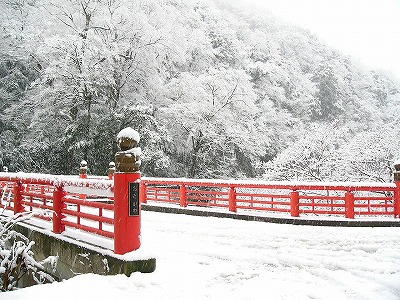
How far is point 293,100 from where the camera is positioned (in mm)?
33969

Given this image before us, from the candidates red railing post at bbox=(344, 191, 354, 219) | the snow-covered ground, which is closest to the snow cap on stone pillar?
the snow-covered ground

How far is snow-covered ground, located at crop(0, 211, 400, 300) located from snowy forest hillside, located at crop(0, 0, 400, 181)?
11912 millimetres

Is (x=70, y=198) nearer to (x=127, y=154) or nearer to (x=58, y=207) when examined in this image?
(x=58, y=207)

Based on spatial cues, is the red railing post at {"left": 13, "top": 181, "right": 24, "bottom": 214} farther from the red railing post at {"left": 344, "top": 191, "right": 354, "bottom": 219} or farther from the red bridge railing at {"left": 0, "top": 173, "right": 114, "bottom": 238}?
the red railing post at {"left": 344, "top": 191, "right": 354, "bottom": 219}

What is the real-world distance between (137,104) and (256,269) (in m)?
16.1

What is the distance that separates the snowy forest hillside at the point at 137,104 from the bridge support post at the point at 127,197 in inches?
549

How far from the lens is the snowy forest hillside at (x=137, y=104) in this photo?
1898 cm

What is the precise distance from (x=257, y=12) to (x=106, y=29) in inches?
1206

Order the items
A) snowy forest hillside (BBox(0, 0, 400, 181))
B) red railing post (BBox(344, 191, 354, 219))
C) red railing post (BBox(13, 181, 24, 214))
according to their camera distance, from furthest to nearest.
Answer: snowy forest hillside (BBox(0, 0, 400, 181)), red railing post (BBox(344, 191, 354, 219)), red railing post (BBox(13, 181, 24, 214))

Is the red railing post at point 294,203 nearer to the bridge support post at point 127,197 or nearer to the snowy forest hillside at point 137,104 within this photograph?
→ the bridge support post at point 127,197

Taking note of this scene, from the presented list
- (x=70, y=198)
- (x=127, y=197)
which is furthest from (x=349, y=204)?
(x=70, y=198)

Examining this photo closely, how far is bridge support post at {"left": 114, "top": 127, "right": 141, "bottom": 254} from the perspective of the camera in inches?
190

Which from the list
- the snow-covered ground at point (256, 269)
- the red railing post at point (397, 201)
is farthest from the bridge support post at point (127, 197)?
the red railing post at point (397, 201)

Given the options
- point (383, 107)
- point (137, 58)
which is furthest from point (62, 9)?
point (383, 107)
